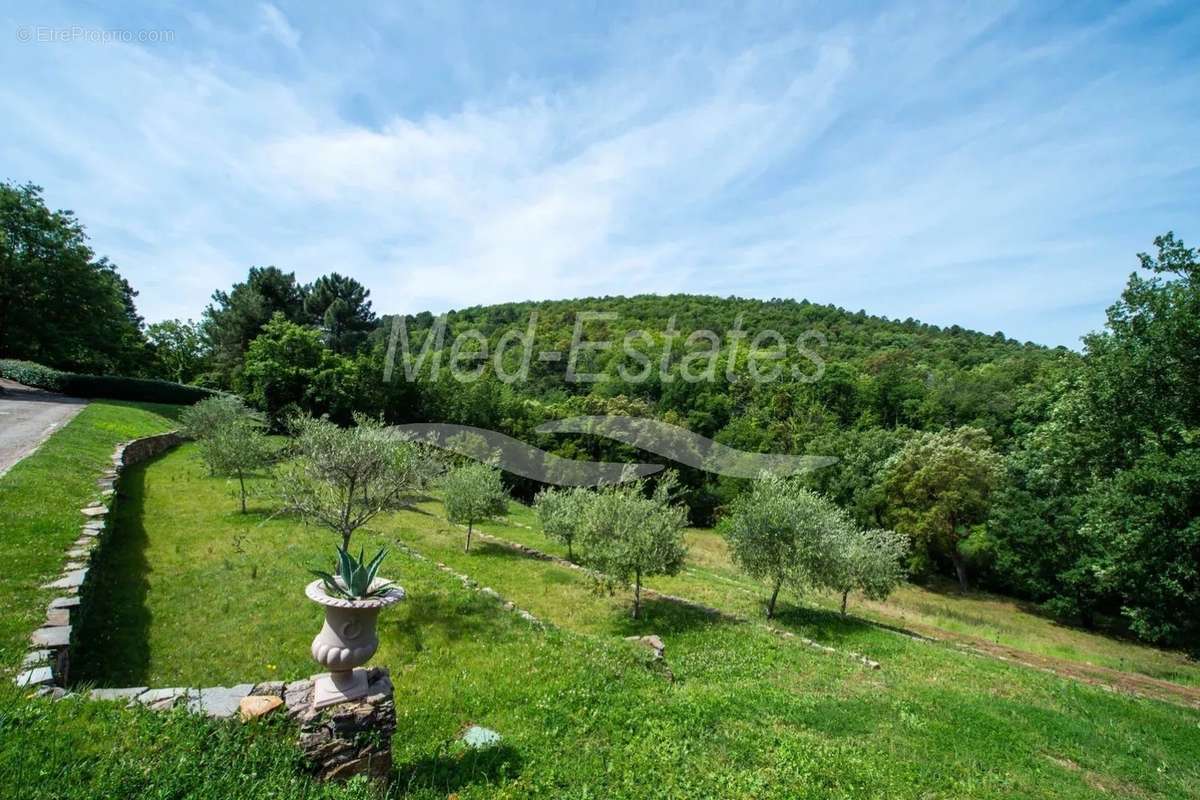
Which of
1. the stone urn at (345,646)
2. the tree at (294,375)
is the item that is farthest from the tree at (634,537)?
the tree at (294,375)

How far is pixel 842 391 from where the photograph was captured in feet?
189

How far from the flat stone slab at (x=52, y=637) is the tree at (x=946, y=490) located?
3958 cm

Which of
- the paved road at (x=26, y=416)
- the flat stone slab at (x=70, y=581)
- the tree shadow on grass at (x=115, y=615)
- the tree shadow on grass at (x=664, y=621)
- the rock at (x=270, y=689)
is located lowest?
the tree shadow on grass at (x=664, y=621)

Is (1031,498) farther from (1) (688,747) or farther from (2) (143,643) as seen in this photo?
(2) (143,643)

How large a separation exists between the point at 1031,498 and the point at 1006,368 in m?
23.8

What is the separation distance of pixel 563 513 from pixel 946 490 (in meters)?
28.0

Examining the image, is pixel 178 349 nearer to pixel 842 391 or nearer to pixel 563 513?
pixel 563 513

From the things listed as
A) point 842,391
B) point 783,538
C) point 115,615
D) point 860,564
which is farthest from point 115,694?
point 842,391

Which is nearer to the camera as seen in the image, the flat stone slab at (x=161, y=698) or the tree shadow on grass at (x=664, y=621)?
the flat stone slab at (x=161, y=698)

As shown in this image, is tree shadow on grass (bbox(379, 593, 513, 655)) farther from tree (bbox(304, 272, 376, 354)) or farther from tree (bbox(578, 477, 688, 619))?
tree (bbox(304, 272, 376, 354))

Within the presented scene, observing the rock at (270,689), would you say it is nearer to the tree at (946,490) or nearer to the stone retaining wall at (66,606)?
the stone retaining wall at (66,606)

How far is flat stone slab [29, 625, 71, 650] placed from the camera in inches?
269

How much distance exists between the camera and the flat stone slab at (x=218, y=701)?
5.69 meters

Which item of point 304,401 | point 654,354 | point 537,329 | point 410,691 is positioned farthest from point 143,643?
point 537,329
